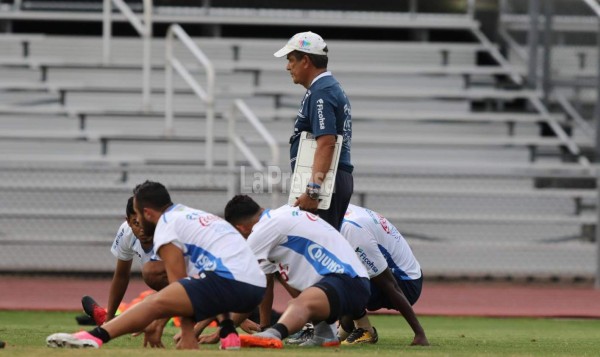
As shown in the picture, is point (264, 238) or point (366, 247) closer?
point (264, 238)

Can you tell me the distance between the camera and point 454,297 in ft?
49.1

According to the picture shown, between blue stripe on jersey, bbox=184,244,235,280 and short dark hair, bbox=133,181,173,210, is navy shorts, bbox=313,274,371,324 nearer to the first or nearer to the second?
blue stripe on jersey, bbox=184,244,235,280

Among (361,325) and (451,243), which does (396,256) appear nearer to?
(361,325)

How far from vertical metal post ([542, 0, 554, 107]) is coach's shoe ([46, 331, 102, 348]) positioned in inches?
498

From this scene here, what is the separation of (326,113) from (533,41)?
1097 centimetres

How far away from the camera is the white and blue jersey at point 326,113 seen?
884 cm

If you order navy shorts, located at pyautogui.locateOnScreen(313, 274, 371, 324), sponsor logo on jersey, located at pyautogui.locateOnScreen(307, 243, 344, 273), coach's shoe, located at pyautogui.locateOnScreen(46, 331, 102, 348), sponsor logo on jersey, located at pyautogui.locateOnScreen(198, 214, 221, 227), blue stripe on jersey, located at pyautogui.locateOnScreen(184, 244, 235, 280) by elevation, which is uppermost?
sponsor logo on jersey, located at pyautogui.locateOnScreen(198, 214, 221, 227)

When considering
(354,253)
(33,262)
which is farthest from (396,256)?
(33,262)

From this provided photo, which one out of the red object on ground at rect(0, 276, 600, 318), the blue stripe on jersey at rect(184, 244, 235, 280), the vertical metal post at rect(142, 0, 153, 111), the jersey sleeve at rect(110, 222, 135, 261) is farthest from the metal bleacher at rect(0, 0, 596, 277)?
Answer: the blue stripe on jersey at rect(184, 244, 235, 280)

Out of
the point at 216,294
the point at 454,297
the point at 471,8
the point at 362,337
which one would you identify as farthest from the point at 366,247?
the point at 471,8

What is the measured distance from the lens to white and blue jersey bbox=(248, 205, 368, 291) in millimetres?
8320

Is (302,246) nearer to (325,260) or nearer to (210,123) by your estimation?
(325,260)

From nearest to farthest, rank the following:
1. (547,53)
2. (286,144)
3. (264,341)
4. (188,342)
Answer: (188,342) < (264,341) < (286,144) < (547,53)

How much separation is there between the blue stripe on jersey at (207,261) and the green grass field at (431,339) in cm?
48
